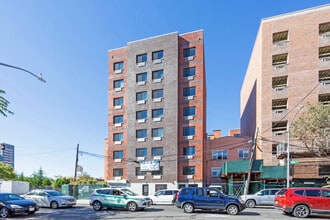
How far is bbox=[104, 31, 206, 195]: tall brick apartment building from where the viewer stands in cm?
3734

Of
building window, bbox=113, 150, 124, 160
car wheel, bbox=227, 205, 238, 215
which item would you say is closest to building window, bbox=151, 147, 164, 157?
building window, bbox=113, 150, 124, 160

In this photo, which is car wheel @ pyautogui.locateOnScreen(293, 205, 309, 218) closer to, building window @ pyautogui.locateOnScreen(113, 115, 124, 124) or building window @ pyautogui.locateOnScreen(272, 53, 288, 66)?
building window @ pyautogui.locateOnScreen(272, 53, 288, 66)

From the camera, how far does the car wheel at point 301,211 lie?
15.3m

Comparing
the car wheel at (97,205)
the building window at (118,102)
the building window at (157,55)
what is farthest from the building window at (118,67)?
the car wheel at (97,205)

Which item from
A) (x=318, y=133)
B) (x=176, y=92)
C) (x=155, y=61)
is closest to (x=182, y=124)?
(x=176, y=92)

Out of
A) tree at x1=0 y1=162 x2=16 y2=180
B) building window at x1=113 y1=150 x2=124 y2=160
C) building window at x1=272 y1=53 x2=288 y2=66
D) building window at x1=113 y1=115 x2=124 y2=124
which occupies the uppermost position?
building window at x1=272 y1=53 x2=288 y2=66

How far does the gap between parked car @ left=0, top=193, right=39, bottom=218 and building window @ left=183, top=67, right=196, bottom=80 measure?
27.0m

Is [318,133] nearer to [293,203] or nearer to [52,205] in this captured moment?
[293,203]

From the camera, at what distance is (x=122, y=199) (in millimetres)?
18219

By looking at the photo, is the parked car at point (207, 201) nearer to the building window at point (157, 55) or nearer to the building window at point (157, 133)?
the building window at point (157, 133)

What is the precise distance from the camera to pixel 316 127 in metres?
23.5

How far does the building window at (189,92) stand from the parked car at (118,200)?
21.7 m

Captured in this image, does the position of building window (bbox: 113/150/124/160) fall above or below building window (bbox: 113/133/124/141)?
below

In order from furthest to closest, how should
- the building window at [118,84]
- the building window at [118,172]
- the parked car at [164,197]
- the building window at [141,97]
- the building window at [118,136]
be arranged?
1. the building window at [118,84]
2. the building window at [118,136]
3. the building window at [118,172]
4. the building window at [141,97]
5. the parked car at [164,197]
